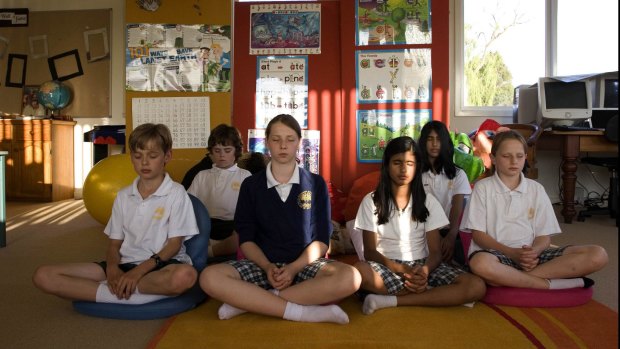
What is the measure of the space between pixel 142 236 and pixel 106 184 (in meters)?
1.35

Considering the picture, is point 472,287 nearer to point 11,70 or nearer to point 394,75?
point 394,75

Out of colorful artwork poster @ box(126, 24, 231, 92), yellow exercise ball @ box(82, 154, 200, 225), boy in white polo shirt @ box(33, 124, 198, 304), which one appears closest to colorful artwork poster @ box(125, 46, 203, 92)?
colorful artwork poster @ box(126, 24, 231, 92)

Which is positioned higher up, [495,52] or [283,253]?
[495,52]

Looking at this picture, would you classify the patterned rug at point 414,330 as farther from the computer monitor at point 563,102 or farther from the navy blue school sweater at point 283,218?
the computer monitor at point 563,102

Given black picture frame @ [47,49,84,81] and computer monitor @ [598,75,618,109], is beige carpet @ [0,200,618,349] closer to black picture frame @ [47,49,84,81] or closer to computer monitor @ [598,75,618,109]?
computer monitor @ [598,75,618,109]

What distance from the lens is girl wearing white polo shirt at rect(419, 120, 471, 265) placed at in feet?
8.30

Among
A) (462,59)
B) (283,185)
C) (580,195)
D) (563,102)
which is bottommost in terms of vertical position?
(580,195)

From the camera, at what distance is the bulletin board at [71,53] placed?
5.60 meters

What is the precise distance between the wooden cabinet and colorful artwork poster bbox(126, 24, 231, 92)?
2.14m

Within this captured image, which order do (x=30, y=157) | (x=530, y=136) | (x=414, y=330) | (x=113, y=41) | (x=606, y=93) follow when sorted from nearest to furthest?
(x=414, y=330) → (x=530, y=136) → (x=606, y=93) → (x=30, y=157) → (x=113, y=41)

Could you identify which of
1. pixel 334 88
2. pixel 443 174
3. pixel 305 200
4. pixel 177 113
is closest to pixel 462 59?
pixel 334 88

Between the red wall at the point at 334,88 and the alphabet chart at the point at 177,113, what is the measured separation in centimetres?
39

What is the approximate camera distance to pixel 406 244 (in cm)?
203

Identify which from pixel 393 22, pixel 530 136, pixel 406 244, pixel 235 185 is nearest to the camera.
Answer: pixel 406 244
